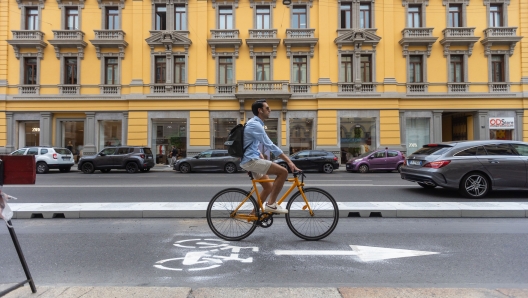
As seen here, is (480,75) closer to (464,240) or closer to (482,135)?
(482,135)

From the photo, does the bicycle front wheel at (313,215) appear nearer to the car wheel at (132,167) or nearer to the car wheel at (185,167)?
the car wheel at (185,167)

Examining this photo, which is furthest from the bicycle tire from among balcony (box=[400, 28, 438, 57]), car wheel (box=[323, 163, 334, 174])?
balcony (box=[400, 28, 438, 57])

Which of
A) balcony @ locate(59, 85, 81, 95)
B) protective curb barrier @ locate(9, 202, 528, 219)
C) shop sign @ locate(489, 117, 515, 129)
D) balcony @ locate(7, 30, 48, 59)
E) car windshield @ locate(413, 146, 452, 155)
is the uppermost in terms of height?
balcony @ locate(7, 30, 48, 59)

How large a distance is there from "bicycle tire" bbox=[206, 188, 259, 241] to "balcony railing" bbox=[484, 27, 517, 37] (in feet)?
82.6

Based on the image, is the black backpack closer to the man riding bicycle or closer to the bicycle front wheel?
the man riding bicycle

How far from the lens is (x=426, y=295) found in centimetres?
293

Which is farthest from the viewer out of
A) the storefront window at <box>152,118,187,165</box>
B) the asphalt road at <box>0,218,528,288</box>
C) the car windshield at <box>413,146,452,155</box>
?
the storefront window at <box>152,118,187,165</box>

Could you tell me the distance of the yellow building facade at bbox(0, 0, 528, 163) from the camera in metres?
22.4

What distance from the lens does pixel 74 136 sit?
23.6 metres

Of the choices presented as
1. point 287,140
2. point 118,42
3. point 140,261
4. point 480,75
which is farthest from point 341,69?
point 140,261

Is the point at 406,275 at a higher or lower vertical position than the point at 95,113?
lower

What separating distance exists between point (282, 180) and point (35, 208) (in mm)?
5477

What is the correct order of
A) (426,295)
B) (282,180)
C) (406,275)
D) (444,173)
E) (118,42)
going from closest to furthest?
(426,295) → (406,275) → (282,180) → (444,173) → (118,42)

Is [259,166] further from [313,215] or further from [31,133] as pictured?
[31,133]
